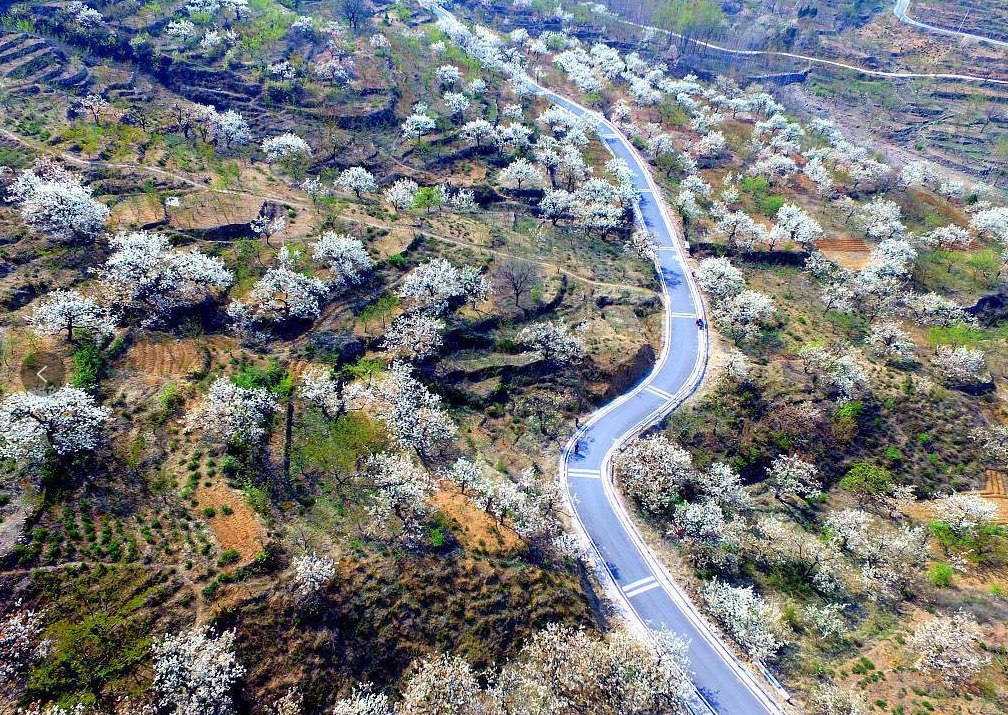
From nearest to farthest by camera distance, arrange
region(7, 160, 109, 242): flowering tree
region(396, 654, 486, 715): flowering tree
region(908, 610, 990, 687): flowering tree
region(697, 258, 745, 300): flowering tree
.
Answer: region(396, 654, 486, 715): flowering tree
region(908, 610, 990, 687): flowering tree
region(7, 160, 109, 242): flowering tree
region(697, 258, 745, 300): flowering tree

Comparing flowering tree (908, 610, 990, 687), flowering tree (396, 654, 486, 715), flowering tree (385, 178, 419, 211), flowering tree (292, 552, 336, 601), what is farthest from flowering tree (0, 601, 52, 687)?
flowering tree (385, 178, 419, 211)

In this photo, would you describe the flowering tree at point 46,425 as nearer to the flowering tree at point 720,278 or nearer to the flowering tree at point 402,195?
the flowering tree at point 402,195

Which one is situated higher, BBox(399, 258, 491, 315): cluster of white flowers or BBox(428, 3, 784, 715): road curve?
BBox(399, 258, 491, 315): cluster of white flowers

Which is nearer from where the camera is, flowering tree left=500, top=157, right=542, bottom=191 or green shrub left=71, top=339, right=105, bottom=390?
green shrub left=71, top=339, right=105, bottom=390

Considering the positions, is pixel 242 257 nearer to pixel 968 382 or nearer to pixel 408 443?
pixel 408 443

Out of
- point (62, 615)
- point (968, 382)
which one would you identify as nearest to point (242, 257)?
point (62, 615)

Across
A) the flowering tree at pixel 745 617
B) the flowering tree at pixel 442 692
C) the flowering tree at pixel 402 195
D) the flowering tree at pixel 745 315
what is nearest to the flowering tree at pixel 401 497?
the flowering tree at pixel 442 692

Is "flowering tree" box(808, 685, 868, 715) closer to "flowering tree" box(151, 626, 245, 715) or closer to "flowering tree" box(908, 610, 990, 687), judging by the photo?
"flowering tree" box(908, 610, 990, 687)

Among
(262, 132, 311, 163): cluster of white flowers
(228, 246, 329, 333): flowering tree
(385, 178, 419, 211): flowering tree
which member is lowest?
(228, 246, 329, 333): flowering tree
